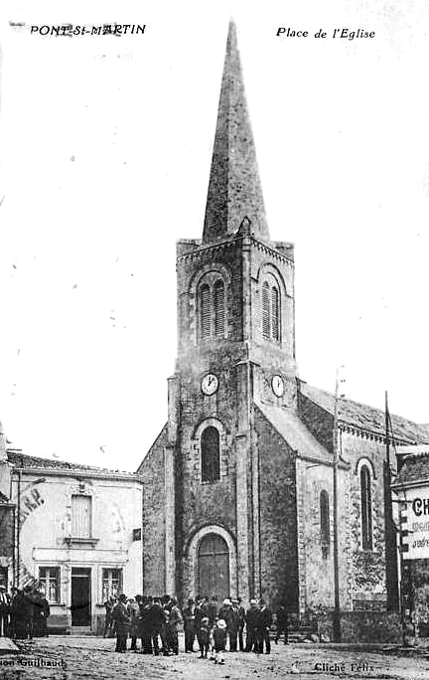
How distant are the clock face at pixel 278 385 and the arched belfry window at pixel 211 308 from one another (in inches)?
30.9

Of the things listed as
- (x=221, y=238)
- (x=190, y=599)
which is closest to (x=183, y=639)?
(x=190, y=599)

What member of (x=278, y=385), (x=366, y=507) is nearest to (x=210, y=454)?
(x=278, y=385)

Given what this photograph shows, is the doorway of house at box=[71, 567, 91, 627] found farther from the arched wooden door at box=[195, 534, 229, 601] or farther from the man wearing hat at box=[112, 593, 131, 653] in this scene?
the arched wooden door at box=[195, 534, 229, 601]

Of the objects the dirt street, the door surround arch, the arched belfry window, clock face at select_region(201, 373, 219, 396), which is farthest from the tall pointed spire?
the dirt street

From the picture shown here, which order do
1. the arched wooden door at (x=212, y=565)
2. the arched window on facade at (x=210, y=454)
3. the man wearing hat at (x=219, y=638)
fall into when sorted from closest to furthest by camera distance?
the man wearing hat at (x=219, y=638), the arched wooden door at (x=212, y=565), the arched window on facade at (x=210, y=454)

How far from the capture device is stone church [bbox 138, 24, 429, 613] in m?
8.88

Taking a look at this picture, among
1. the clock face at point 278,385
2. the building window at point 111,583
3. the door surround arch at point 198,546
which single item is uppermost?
the clock face at point 278,385

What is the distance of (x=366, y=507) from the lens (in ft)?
31.4

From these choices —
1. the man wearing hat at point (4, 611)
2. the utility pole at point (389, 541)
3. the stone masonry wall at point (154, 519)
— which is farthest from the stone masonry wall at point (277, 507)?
the man wearing hat at point (4, 611)

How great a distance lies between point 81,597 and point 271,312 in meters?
2.83

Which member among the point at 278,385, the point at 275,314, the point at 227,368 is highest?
the point at 275,314

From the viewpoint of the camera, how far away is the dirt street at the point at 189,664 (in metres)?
7.62

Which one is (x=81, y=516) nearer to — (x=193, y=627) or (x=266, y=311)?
(x=193, y=627)

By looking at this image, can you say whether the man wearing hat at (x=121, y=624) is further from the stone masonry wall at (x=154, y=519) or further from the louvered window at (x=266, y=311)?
the louvered window at (x=266, y=311)
